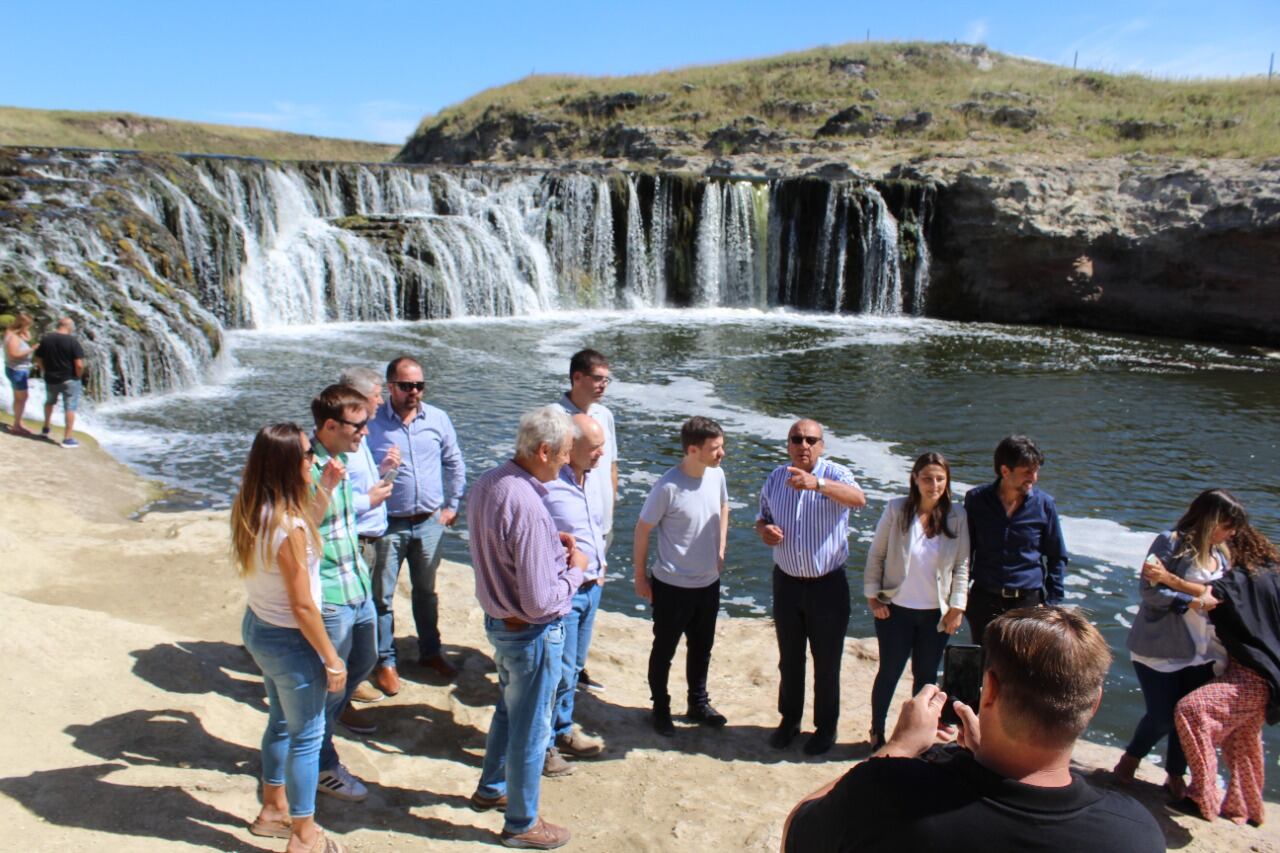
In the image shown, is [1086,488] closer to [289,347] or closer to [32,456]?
[32,456]

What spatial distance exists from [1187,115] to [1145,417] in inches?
1015

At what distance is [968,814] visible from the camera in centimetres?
174

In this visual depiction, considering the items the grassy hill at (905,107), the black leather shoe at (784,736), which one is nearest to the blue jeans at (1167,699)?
the black leather shoe at (784,736)

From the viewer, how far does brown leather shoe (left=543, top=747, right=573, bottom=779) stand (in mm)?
4199

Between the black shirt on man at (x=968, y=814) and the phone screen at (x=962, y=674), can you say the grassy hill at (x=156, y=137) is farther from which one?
the black shirt on man at (x=968, y=814)

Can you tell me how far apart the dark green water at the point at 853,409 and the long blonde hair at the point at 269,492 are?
444 centimetres

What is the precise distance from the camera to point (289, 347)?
60.3ft

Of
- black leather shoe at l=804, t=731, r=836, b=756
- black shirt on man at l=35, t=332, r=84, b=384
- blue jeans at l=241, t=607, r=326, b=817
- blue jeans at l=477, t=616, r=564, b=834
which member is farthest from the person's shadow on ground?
black shirt on man at l=35, t=332, r=84, b=384

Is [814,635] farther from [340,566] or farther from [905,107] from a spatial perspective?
[905,107]

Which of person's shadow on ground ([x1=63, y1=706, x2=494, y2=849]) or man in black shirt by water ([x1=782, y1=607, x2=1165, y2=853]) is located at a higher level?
man in black shirt by water ([x1=782, y1=607, x2=1165, y2=853])

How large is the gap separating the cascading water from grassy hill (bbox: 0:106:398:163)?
80.5 feet

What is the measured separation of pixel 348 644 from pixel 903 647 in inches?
99.0

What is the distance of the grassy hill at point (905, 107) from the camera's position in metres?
34.1

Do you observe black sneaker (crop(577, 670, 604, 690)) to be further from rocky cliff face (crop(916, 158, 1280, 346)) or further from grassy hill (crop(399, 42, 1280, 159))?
grassy hill (crop(399, 42, 1280, 159))
